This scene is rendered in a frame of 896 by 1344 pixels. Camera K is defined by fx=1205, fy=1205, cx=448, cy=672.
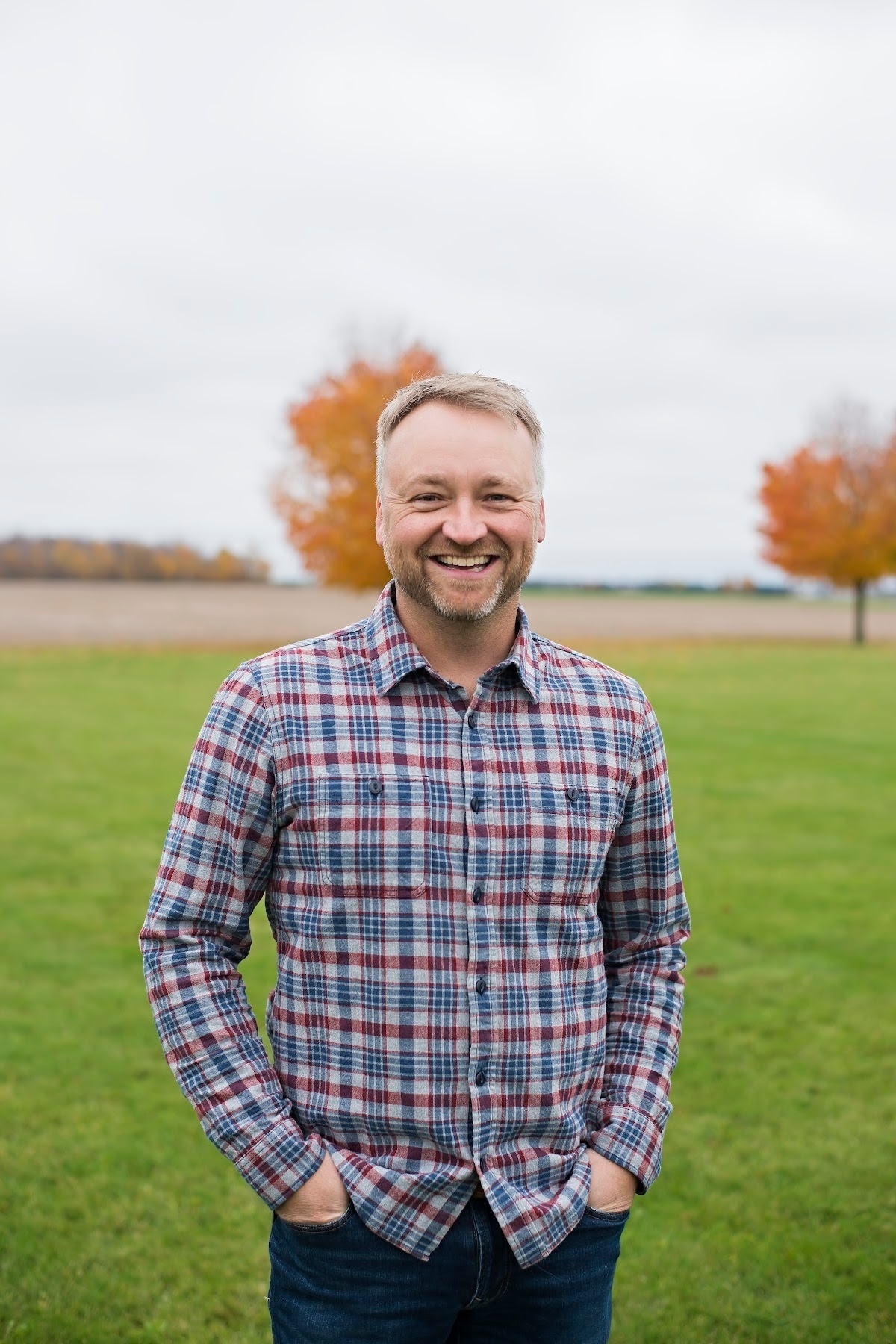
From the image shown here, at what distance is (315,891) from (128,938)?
5.89 m

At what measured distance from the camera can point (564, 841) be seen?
2.17m

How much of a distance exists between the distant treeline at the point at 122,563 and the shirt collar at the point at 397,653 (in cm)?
7337

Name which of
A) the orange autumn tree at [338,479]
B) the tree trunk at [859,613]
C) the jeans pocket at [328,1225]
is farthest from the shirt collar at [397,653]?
the tree trunk at [859,613]

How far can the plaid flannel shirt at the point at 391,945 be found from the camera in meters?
2.06

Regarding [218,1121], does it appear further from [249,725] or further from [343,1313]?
[249,725]

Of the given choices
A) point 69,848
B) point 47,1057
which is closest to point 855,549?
point 69,848

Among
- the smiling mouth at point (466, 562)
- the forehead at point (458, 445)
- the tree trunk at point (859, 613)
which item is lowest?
the tree trunk at point (859, 613)

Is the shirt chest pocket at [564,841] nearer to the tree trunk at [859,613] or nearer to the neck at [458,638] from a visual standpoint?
the neck at [458,638]

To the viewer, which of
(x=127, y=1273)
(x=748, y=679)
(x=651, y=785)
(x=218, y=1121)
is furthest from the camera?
(x=748, y=679)

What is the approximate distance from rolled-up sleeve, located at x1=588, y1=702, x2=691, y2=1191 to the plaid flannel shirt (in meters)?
0.03

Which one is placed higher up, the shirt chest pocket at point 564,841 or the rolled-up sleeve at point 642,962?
the shirt chest pocket at point 564,841

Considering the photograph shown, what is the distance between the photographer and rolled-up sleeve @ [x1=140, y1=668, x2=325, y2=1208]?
205 cm

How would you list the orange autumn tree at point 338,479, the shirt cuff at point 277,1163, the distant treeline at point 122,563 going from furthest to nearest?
1. the distant treeline at point 122,563
2. the orange autumn tree at point 338,479
3. the shirt cuff at point 277,1163

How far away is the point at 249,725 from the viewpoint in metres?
2.10
